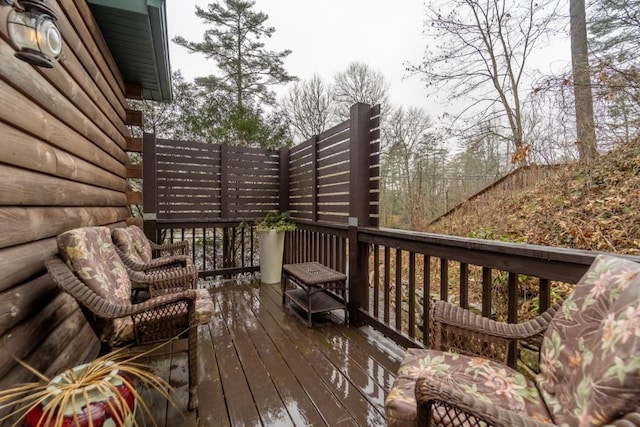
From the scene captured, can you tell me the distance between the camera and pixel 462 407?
774mm

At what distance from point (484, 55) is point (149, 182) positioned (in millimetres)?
6415

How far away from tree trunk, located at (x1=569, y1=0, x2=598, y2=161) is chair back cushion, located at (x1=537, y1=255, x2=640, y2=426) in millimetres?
4133

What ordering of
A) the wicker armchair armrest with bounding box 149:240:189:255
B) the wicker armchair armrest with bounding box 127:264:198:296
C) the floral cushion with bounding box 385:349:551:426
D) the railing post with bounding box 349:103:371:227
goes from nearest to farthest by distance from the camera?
the floral cushion with bounding box 385:349:551:426 → the wicker armchair armrest with bounding box 127:264:198:296 → the railing post with bounding box 349:103:371:227 → the wicker armchair armrest with bounding box 149:240:189:255

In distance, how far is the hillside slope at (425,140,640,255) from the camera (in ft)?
9.32

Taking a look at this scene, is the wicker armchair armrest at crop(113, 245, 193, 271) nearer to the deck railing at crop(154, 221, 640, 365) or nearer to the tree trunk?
the deck railing at crop(154, 221, 640, 365)

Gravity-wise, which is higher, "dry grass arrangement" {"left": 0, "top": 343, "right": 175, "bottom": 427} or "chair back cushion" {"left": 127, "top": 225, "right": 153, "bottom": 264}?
"chair back cushion" {"left": 127, "top": 225, "right": 153, "bottom": 264}

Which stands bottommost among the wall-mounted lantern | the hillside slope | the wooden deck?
the wooden deck

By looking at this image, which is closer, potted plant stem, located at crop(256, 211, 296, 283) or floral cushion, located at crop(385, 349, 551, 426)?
floral cushion, located at crop(385, 349, 551, 426)

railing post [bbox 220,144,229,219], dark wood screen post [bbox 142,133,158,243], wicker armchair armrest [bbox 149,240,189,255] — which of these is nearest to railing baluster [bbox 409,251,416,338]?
wicker armchair armrest [bbox 149,240,189,255]

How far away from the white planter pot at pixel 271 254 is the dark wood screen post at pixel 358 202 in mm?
1664

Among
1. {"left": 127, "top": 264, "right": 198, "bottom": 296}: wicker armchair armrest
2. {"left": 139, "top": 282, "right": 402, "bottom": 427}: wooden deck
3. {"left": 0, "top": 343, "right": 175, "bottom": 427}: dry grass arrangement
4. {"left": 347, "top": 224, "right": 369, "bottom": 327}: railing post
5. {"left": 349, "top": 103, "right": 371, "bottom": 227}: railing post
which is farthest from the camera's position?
{"left": 347, "top": 224, "right": 369, "bottom": 327}: railing post

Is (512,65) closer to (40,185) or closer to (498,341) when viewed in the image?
(498,341)

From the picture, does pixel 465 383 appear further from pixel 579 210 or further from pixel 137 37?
pixel 137 37

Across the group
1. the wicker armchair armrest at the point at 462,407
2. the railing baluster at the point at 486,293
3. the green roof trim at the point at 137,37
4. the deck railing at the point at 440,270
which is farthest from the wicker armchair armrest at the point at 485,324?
the green roof trim at the point at 137,37
